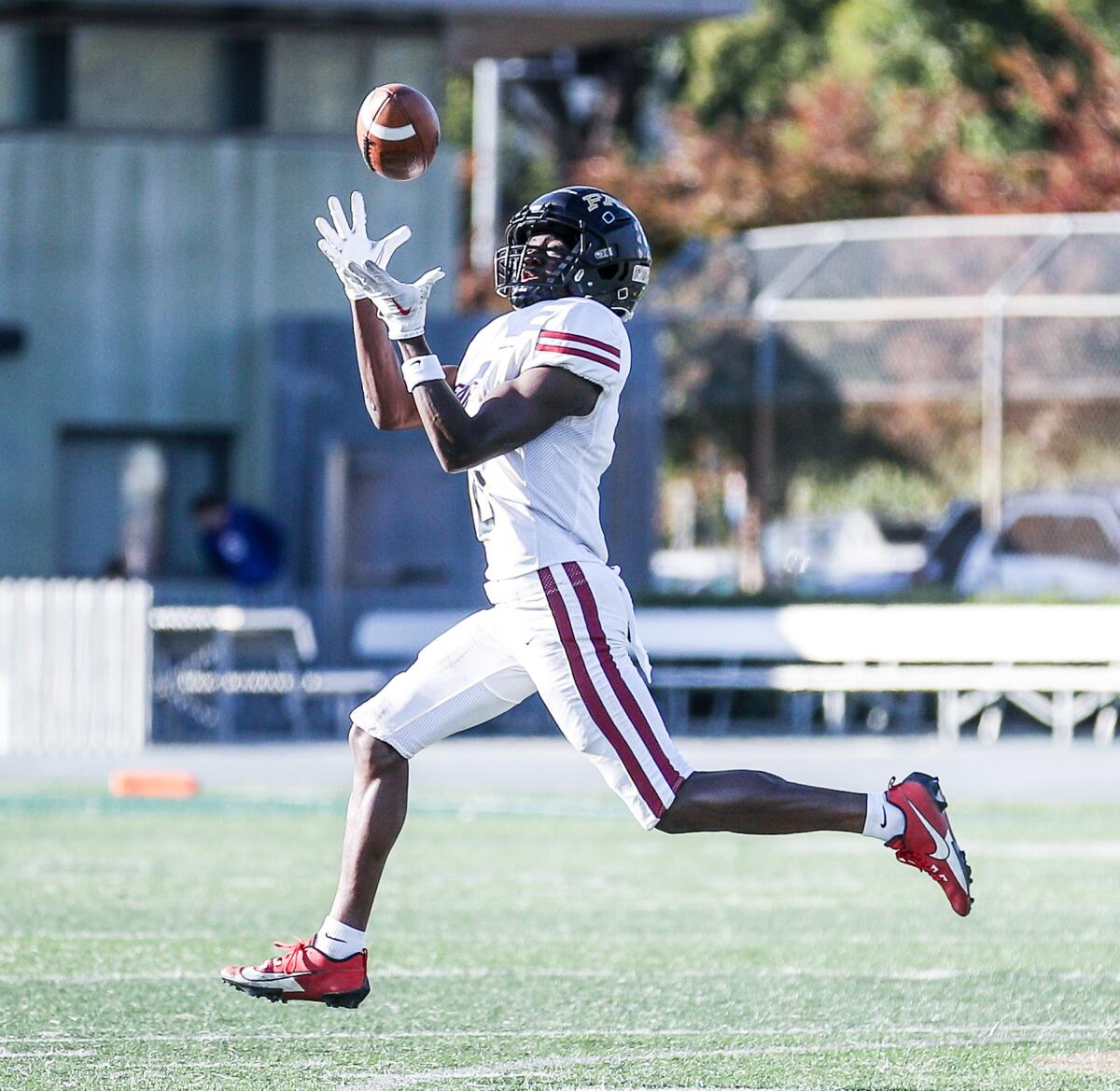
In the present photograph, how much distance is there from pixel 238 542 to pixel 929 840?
42.6 feet

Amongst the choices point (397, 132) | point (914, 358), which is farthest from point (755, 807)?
point (914, 358)

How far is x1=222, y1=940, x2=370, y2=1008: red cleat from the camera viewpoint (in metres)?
5.53

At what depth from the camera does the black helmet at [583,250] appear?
18.9ft

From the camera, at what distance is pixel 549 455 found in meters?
5.61

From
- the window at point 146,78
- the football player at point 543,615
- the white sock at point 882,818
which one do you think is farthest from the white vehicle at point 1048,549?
the football player at point 543,615

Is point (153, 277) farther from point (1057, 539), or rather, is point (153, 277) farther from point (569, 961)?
point (569, 961)

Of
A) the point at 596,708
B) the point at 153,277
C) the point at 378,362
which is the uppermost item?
the point at 153,277

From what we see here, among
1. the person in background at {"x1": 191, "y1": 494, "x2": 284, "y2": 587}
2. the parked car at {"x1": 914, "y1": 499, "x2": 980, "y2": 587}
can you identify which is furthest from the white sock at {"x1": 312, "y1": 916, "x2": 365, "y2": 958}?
the parked car at {"x1": 914, "y1": 499, "x2": 980, "y2": 587}

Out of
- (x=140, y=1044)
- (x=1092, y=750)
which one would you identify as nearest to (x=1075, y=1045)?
(x=140, y=1044)

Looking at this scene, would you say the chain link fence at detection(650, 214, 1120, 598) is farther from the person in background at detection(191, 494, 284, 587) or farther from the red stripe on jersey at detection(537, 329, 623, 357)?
the red stripe on jersey at detection(537, 329, 623, 357)

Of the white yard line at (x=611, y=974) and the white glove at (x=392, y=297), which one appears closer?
the white glove at (x=392, y=297)

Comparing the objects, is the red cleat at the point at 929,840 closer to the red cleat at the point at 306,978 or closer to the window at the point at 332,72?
the red cleat at the point at 306,978

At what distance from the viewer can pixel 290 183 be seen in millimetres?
19125

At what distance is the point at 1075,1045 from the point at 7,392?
14.5 m
